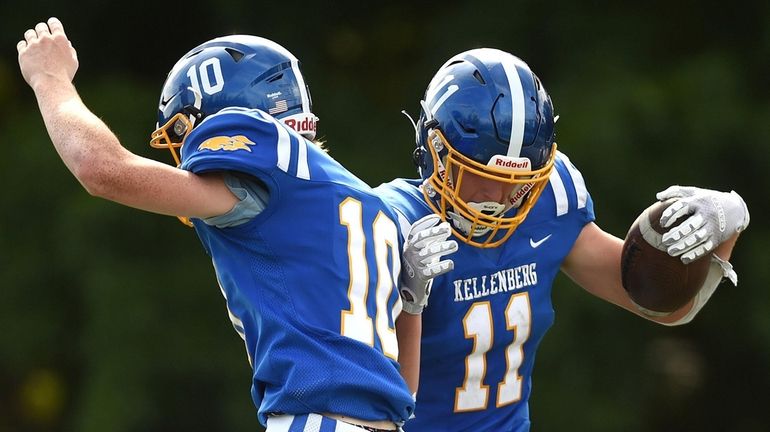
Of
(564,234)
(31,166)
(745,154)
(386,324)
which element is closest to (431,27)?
(745,154)

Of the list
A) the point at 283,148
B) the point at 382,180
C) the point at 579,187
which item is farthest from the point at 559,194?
the point at 382,180

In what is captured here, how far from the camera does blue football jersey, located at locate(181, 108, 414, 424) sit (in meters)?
3.07

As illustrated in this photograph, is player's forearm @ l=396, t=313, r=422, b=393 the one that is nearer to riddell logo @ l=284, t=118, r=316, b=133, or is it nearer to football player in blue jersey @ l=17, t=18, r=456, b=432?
football player in blue jersey @ l=17, t=18, r=456, b=432

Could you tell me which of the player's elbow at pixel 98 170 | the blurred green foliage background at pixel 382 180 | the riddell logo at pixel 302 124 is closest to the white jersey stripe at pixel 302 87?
the riddell logo at pixel 302 124

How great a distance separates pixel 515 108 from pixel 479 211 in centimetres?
29

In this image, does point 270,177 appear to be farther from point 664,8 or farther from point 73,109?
point 664,8

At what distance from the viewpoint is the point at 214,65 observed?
3.46m

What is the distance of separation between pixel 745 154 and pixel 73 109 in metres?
5.79

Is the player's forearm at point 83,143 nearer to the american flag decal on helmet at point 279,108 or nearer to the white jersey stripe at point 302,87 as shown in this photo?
the american flag decal on helmet at point 279,108

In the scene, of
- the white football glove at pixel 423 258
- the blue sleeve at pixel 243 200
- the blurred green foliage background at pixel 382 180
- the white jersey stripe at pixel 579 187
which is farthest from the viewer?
the blurred green foliage background at pixel 382 180

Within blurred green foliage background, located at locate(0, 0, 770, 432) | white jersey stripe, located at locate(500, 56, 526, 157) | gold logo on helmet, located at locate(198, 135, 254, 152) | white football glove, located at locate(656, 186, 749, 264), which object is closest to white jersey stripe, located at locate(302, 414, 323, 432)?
gold logo on helmet, located at locate(198, 135, 254, 152)

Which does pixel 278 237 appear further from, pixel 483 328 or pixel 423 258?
pixel 483 328

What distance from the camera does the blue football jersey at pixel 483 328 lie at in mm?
3789

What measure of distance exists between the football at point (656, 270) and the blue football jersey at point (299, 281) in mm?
933
